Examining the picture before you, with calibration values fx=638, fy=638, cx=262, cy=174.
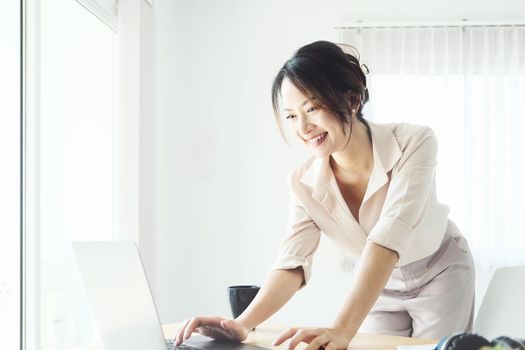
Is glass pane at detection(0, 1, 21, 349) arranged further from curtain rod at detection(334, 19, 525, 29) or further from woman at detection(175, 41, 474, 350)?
curtain rod at detection(334, 19, 525, 29)

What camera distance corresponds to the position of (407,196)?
150cm

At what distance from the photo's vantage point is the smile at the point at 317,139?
1545 mm

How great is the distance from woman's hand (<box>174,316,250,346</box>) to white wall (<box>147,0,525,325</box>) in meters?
2.82

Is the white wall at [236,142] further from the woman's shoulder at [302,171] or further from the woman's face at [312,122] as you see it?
the woman's face at [312,122]

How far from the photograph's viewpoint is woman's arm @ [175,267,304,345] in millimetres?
1346

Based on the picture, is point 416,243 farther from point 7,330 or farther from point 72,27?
point 72,27

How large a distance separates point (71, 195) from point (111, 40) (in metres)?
0.95

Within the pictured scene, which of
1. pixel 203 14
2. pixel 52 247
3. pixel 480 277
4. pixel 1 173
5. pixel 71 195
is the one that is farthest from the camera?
pixel 203 14

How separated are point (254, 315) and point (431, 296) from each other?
0.54 meters

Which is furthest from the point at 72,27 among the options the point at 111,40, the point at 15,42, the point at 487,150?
the point at 487,150

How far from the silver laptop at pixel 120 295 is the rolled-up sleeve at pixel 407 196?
58cm

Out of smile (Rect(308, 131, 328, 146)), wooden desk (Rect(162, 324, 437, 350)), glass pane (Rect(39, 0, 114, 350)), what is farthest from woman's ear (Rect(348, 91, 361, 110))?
glass pane (Rect(39, 0, 114, 350))

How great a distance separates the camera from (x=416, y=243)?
1.64m

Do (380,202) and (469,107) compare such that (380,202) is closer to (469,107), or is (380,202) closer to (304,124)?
(304,124)
